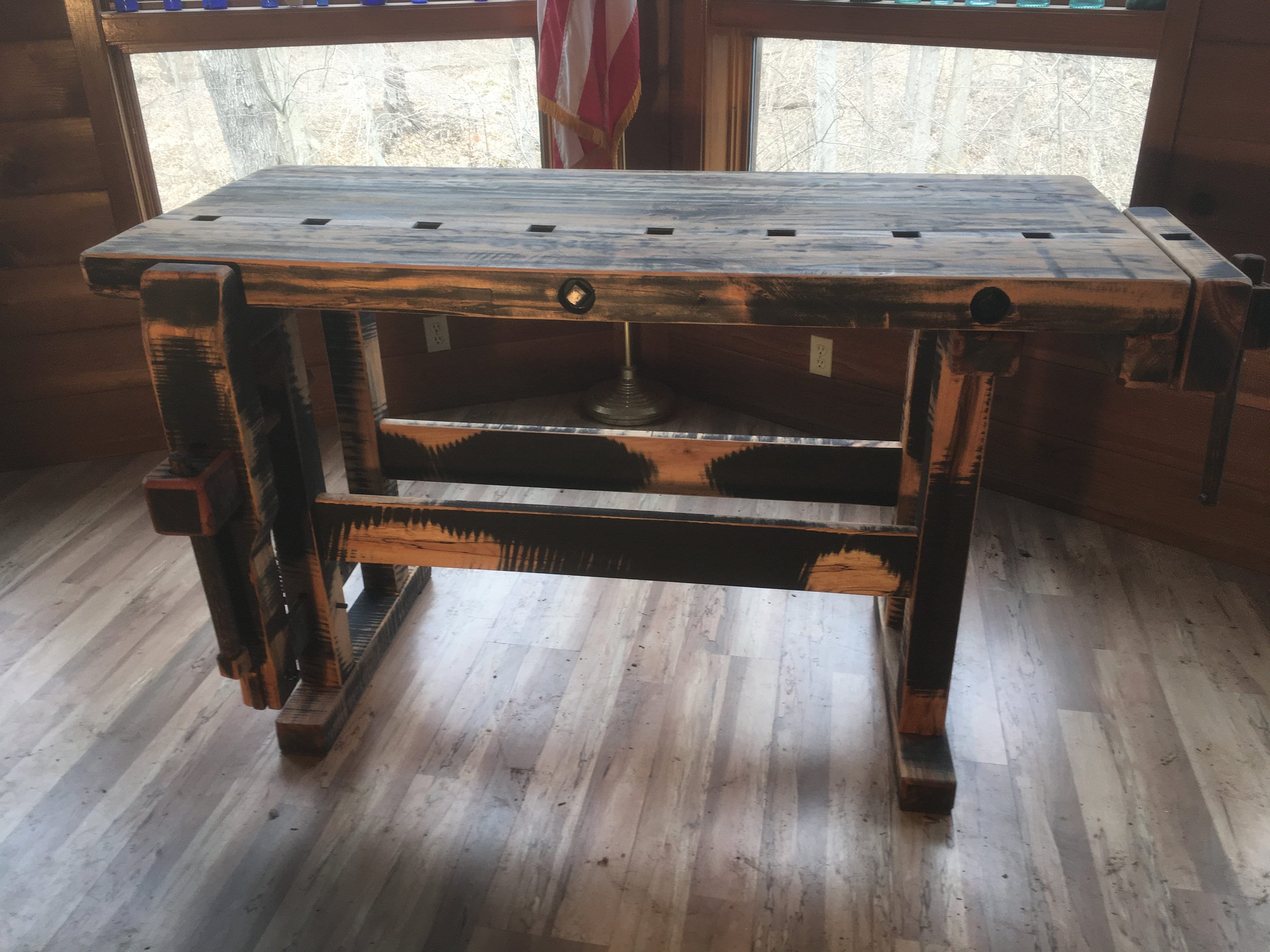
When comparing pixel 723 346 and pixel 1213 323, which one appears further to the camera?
pixel 723 346

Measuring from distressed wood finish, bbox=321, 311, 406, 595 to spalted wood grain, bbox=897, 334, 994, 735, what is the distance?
3.20 feet

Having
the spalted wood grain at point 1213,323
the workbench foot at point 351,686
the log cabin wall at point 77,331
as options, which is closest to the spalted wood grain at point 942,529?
the spalted wood grain at point 1213,323

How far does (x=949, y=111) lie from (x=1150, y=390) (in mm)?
789

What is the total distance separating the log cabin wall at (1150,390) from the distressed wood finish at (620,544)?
99cm

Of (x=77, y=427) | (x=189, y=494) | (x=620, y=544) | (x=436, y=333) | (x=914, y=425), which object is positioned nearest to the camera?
(x=189, y=494)

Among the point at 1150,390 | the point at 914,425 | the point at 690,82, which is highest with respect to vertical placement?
the point at 690,82

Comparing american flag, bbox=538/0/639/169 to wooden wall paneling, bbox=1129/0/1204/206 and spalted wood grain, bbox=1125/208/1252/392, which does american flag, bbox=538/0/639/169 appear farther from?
spalted wood grain, bbox=1125/208/1252/392

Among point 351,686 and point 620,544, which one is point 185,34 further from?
point 620,544

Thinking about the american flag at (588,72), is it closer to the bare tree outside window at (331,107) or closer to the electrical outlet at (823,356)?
the bare tree outside window at (331,107)

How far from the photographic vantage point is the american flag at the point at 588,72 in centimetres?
239

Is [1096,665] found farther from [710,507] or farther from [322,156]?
[322,156]

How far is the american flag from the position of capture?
7.84 feet

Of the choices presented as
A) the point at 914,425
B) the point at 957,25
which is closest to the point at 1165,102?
the point at 957,25

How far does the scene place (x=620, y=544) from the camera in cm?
162
